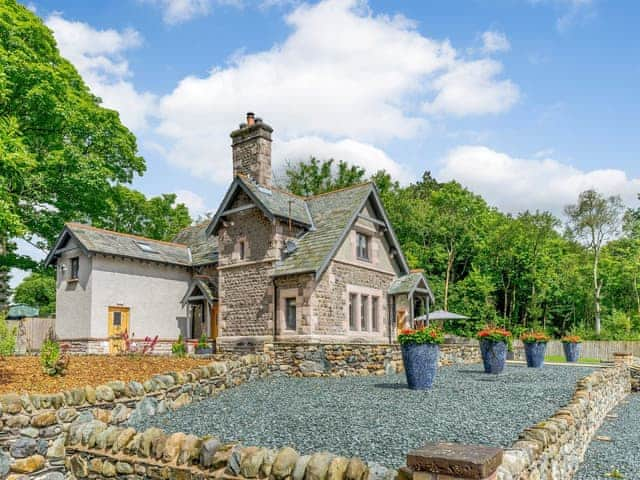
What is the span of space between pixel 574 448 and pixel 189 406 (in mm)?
7609

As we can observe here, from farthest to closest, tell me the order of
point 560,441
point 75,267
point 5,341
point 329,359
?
point 75,267 → point 329,359 → point 5,341 → point 560,441

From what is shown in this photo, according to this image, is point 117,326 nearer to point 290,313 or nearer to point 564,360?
point 290,313

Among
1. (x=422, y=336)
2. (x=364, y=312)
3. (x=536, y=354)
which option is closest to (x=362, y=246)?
(x=364, y=312)

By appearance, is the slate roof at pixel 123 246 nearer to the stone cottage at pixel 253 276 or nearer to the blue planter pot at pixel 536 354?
the stone cottage at pixel 253 276

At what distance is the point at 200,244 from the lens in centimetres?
2836

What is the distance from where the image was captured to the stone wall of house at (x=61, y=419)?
7961 mm

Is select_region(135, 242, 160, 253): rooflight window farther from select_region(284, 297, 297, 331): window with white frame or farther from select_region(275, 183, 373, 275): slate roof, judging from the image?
select_region(284, 297, 297, 331): window with white frame

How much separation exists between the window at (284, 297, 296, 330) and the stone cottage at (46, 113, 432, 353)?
0.04 metres

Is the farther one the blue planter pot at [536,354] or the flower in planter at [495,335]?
the blue planter pot at [536,354]

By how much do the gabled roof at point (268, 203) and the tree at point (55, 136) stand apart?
7.66m

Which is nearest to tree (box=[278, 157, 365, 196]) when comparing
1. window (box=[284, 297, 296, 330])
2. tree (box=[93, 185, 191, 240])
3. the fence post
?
tree (box=[93, 185, 191, 240])

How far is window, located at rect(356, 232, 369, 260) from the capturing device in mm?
23453

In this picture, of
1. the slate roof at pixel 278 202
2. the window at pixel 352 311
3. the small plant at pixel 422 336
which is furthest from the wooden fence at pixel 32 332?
the small plant at pixel 422 336

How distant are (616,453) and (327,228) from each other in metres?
14.1
